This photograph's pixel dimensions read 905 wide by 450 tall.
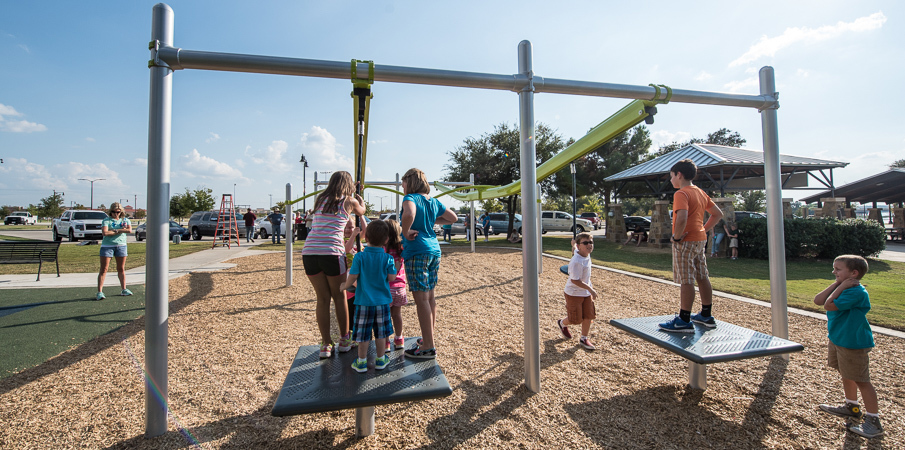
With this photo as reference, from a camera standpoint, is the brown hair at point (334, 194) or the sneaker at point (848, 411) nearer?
the sneaker at point (848, 411)

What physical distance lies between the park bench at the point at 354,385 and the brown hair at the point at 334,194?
41.4 inches

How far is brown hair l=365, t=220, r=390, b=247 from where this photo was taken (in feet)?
8.68

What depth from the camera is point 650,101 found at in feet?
11.9

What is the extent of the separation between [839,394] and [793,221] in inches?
428

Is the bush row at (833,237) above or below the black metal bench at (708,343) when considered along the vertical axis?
above

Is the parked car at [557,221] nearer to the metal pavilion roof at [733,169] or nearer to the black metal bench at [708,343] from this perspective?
the metal pavilion roof at [733,169]

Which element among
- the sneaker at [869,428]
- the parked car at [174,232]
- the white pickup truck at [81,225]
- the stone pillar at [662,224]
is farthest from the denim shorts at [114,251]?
the white pickup truck at [81,225]

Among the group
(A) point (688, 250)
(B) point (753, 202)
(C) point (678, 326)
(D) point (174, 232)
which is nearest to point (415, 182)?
(A) point (688, 250)

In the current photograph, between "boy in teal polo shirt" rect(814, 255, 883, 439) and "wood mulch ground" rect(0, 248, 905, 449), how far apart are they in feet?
0.51

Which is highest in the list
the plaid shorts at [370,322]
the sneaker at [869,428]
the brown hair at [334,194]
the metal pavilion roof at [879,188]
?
the metal pavilion roof at [879,188]

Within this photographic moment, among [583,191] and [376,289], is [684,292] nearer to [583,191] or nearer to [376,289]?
[376,289]

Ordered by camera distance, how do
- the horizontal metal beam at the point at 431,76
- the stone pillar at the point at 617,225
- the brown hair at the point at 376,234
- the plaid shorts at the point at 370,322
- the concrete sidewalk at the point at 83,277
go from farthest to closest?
the stone pillar at the point at 617,225 → the concrete sidewalk at the point at 83,277 → the horizontal metal beam at the point at 431,76 → the brown hair at the point at 376,234 → the plaid shorts at the point at 370,322

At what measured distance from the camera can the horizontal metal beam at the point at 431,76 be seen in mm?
2782

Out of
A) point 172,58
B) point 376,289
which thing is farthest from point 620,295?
point 172,58
